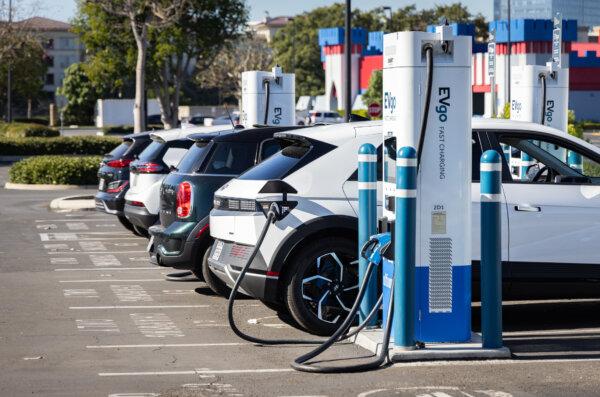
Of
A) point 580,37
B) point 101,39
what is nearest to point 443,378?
point 101,39

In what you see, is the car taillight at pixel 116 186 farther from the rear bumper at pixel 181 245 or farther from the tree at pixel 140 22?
the tree at pixel 140 22

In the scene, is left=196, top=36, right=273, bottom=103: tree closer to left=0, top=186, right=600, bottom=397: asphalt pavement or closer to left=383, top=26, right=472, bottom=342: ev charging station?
left=0, top=186, right=600, bottom=397: asphalt pavement

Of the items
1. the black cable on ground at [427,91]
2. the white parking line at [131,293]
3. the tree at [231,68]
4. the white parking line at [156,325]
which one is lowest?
the white parking line at [131,293]

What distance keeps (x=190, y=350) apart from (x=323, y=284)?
1304 millimetres

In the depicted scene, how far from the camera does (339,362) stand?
895 centimetres

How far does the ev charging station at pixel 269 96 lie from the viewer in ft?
68.4

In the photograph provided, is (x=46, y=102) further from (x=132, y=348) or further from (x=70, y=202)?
(x=132, y=348)

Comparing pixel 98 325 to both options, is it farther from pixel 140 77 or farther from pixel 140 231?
pixel 140 77

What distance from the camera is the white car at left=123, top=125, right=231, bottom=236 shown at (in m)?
15.8

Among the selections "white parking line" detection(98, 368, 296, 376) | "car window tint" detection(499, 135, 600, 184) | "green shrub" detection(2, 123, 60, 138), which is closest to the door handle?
"car window tint" detection(499, 135, 600, 184)

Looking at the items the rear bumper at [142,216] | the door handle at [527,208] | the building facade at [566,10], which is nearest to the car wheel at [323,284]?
the door handle at [527,208]

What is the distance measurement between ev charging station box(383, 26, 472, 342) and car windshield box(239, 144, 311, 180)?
1.44m

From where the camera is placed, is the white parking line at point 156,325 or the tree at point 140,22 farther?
the tree at point 140,22

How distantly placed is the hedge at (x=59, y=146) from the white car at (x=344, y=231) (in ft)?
122
